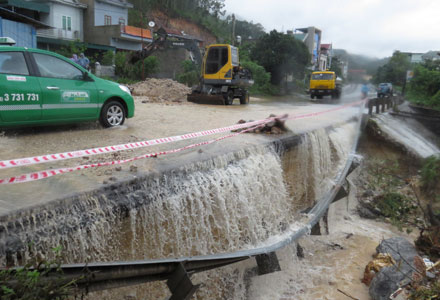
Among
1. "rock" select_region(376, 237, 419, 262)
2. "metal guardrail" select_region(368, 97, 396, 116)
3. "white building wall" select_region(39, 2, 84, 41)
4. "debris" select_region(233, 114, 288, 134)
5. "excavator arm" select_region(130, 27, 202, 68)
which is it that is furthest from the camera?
"white building wall" select_region(39, 2, 84, 41)

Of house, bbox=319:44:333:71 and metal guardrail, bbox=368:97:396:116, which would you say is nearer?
metal guardrail, bbox=368:97:396:116

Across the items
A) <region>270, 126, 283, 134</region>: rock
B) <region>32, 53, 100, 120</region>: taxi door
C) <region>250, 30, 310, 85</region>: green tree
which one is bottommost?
<region>270, 126, 283, 134</region>: rock

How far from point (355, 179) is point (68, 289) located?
32.6 feet

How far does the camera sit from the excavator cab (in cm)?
1590

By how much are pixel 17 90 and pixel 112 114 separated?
2.05 meters

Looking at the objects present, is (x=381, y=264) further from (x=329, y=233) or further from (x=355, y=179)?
(x=355, y=179)

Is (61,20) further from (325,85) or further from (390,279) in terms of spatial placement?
(390,279)

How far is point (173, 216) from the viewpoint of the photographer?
426 cm

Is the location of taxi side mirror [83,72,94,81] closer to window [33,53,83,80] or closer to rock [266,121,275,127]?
window [33,53,83,80]

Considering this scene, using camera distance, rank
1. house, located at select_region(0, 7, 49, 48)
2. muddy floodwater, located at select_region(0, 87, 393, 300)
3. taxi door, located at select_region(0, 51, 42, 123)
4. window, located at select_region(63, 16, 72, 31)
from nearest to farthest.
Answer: muddy floodwater, located at select_region(0, 87, 393, 300)
taxi door, located at select_region(0, 51, 42, 123)
house, located at select_region(0, 7, 49, 48)
window, located at select_region(63, 16, 72, 31)

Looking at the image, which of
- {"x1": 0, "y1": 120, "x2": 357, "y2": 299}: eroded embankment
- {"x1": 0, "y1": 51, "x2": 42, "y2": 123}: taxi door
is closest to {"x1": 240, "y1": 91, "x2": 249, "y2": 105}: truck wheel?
{"x1": 0, "y1": 120, "x2": 357, "y2": 299}: eroded embankment

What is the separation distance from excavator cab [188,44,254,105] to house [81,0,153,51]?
52.6 ft

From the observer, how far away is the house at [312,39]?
51344mm

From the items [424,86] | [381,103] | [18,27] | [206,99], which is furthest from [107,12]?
[424,86]
